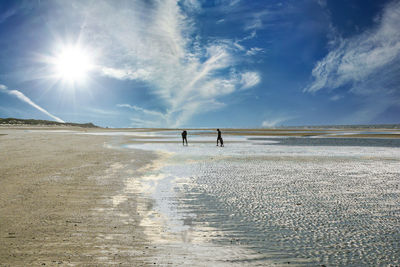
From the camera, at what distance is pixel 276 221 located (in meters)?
6.92

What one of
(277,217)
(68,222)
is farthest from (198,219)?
(68,222)

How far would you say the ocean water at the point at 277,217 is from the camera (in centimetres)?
512

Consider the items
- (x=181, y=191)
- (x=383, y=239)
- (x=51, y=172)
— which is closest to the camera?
(x=383, y=239)

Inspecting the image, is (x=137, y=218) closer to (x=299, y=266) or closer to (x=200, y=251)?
(x=200, y=251)

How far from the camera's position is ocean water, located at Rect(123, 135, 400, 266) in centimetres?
512

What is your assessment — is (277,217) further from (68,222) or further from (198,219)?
(68,222)

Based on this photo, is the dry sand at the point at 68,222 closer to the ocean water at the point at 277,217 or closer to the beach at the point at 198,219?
the beach at the point at 198,219

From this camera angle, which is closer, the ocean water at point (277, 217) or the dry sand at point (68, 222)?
the dry sand at point (68, 222)

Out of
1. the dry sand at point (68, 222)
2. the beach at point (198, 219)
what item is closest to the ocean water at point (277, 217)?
the beach at point (198, 219)

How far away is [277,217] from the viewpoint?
723 cm

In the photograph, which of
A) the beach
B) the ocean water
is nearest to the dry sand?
the beach

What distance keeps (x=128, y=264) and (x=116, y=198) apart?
182 inches

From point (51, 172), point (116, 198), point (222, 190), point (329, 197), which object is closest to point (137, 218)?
point (116, 198)

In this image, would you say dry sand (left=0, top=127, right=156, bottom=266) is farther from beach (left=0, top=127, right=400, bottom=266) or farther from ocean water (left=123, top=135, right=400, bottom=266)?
ocean water (left=123, top=135, right=400, bottom=266)
